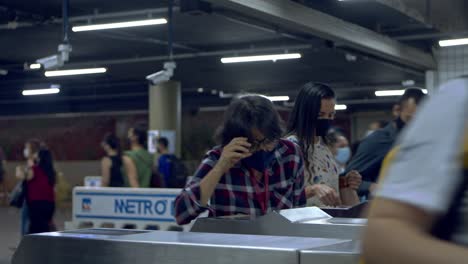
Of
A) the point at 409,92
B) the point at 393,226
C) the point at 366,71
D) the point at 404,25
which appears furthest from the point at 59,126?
the point at 393,226

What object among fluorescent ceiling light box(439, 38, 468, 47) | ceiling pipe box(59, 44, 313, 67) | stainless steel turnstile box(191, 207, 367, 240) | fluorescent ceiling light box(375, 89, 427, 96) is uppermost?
ceiling pipe box(59, 44, 313, 67)

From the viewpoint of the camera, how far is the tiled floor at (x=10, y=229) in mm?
10348

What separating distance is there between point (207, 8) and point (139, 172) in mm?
3594

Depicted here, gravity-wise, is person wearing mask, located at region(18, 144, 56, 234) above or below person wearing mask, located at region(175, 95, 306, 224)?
below

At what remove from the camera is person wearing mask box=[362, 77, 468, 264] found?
97 cm

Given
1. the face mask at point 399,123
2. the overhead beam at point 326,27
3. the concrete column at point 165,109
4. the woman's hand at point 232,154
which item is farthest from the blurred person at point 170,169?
the woman's hand at point 232,154

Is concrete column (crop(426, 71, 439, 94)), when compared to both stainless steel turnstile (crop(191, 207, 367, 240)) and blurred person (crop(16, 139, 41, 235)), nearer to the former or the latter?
blurred person (crop(16, 139, 41, 235))

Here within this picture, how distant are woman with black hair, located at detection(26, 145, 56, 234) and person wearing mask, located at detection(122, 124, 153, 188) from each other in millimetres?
931

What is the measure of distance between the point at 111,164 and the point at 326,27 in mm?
5211

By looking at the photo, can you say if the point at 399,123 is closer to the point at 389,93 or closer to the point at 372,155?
the point at 372,155

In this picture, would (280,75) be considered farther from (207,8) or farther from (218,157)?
(218,157)

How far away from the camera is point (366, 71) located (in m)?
20.2

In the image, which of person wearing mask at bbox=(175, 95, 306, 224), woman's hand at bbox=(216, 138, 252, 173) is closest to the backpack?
person wearing mask at bbox=(175, 95, 306, 224)

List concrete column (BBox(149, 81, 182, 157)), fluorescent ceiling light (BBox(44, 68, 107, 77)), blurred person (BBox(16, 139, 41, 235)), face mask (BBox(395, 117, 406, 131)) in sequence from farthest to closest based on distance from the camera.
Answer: concrete column (BBox(149, 81, 182, 157))
fluorescent ceiling light (BBox(44, 68, 107, 77))
blurred person (BBox(16, 139, 41, 235))
face mask (BBox(395, 117, 406, 131))
